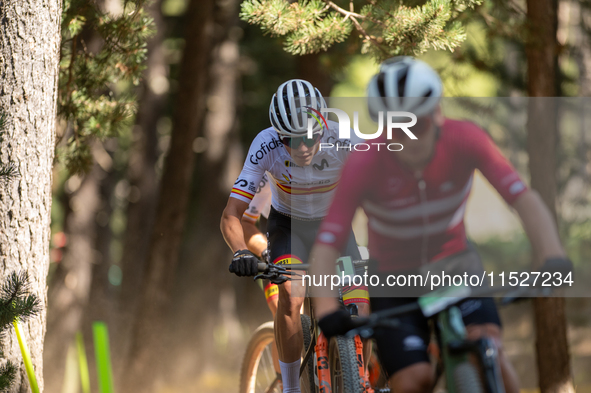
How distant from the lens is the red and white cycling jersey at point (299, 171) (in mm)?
3936

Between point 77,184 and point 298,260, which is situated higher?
point 77,184

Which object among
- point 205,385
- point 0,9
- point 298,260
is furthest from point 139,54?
point 205,385

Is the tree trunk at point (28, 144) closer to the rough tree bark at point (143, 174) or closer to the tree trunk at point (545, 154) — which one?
the tree trunk at point (545, 154)

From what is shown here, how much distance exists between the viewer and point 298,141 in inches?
147

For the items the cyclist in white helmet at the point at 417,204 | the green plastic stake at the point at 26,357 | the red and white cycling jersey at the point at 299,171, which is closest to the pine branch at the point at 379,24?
the red and white cycling jersey at the point at 299,171

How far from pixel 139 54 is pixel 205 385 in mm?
7640

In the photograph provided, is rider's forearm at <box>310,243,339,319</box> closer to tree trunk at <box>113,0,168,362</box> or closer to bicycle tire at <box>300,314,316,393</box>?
bicycle tire at <box>300,314,316,393</box>

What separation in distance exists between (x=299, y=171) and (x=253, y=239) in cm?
88

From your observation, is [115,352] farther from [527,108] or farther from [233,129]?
[527,108]

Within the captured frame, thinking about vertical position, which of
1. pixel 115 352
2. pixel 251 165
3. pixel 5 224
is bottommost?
pixel 115 352

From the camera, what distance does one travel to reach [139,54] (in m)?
5.33

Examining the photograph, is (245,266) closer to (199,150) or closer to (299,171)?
(299,171)

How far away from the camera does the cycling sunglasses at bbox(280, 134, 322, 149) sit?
3737 mm

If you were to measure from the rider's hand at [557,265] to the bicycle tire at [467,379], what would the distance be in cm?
47
